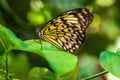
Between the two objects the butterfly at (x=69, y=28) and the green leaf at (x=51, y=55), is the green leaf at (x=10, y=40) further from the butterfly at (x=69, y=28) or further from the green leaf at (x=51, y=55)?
the butterfly at (x=69, y=28)

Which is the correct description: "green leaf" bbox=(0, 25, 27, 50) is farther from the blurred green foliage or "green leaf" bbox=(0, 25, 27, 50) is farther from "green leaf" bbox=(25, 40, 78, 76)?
the blurred green foliage

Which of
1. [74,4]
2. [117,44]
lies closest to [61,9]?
[74,4]

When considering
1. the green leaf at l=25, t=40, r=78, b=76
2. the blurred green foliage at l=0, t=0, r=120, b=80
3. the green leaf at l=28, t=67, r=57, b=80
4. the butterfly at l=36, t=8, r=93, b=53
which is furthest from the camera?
the blurred green foliage at l=0, t=0, r=120, b=80

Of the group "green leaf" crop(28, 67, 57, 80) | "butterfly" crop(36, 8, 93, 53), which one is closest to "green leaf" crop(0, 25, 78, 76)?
"green leaf" crop(28, 67, 57, 80)

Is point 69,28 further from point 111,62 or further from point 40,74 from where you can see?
point 111,62

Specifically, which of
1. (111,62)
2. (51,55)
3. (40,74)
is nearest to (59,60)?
(51,55)
